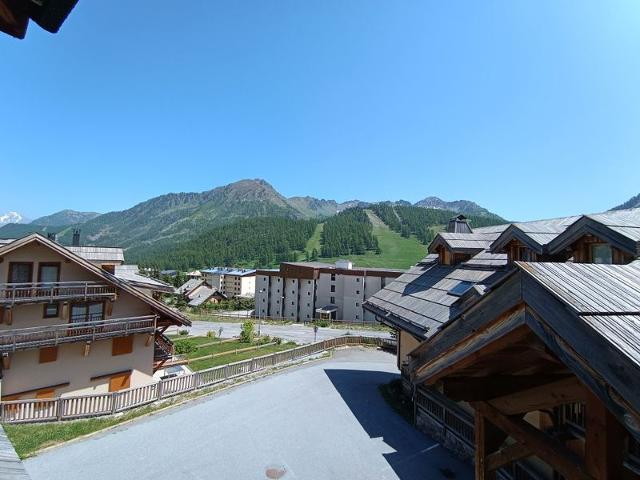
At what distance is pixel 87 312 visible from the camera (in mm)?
19297

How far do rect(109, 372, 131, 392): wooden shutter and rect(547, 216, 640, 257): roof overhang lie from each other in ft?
68.6

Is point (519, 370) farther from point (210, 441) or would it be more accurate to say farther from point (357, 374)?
point (357, 374)

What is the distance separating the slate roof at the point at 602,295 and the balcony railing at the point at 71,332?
20403 mm

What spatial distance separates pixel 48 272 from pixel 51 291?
4.90 feet

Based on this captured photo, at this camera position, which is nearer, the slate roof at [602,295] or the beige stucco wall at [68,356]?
the slate roof at [602,295]

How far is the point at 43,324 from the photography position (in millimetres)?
18078

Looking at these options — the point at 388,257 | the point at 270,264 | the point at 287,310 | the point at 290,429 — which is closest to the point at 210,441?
the point at 290,429

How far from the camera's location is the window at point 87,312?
746 inches

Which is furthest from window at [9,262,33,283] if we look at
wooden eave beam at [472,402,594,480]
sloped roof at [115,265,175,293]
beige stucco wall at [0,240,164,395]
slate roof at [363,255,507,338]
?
wooden eave beam at [472,402,594,480]

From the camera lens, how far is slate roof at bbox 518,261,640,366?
1719mm

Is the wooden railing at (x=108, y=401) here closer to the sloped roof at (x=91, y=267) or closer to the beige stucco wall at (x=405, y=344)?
the sloped roof at (x=91, y=267)

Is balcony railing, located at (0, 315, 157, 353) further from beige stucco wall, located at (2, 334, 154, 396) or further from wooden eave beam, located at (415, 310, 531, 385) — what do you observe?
wooden eave beam, located at (415, 310, 531, 385)

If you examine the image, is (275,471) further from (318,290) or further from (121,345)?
(318,290)

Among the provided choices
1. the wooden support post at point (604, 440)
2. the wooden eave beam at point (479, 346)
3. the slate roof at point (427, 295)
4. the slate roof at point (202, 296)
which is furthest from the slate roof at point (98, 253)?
the slate roof at point (202, 296)
